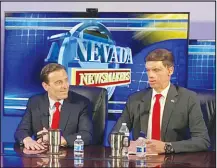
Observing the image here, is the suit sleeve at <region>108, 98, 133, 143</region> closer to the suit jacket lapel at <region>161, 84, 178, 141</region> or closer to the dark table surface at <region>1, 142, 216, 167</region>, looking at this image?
the suit jacket lapel at <region>161, 84, 178, 141</region>

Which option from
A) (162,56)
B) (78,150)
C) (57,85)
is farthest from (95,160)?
(162,56)

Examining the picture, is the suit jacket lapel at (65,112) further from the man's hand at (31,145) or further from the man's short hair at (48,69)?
the man's hand at (31,145)

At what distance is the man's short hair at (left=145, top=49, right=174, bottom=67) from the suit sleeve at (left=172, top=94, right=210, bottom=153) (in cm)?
46

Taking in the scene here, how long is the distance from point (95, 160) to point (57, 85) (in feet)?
4.05

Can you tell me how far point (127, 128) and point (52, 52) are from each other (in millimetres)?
1061

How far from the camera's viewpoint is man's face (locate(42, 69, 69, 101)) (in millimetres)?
4676

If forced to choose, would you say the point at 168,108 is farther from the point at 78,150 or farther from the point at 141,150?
the point at 78,150

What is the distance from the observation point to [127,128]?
4316 millimetres

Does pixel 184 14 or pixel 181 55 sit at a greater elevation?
pixel 184 14

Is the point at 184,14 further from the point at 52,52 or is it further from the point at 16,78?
the point at 16,78

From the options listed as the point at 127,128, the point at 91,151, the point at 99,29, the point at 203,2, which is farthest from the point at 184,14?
the point at 91,151

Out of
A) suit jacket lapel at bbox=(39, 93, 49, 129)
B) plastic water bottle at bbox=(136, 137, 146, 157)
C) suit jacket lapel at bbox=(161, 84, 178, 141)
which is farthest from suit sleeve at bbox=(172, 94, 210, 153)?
suit jacket lapel at bbox=(39, 93, 49, 129)

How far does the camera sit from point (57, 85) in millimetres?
4719

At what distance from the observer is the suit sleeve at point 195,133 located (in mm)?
3936
